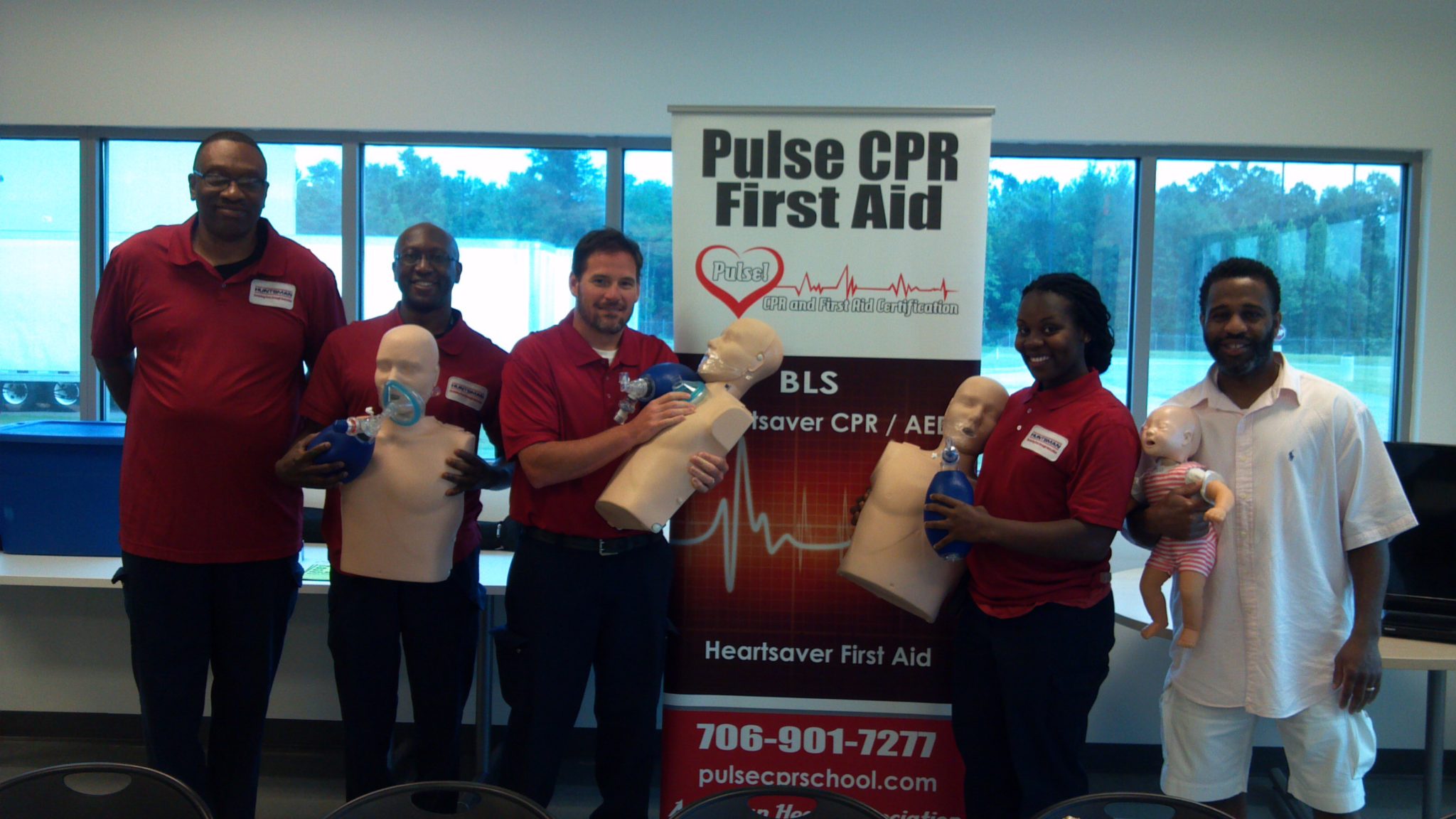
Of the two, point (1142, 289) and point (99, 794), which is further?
point (1142, 289)

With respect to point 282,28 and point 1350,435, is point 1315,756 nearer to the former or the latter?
point 1350,435

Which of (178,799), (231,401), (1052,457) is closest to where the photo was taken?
(178,799)

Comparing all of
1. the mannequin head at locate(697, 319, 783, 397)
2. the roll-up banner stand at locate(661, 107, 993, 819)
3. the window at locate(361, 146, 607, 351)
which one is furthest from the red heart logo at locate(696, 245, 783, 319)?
the window at locate(361, 146, 607, 351)

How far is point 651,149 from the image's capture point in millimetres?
3832

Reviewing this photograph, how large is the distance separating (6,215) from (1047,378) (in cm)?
452

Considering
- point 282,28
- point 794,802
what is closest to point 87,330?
point 282,28

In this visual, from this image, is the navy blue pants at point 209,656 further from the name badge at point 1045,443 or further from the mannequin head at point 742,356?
the name badge at point 1045,443

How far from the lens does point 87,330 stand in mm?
3986

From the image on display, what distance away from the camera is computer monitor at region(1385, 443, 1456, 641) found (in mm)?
2793

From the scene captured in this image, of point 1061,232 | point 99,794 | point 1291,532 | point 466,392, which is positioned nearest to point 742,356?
point 466,392

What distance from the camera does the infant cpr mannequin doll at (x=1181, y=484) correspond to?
2012 mm

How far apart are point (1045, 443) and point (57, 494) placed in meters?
3.48

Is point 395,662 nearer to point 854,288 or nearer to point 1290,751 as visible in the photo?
→ point 854,288

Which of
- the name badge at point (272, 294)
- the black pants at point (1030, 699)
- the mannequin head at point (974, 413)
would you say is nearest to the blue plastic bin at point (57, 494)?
the name badge at point (272, 294)
